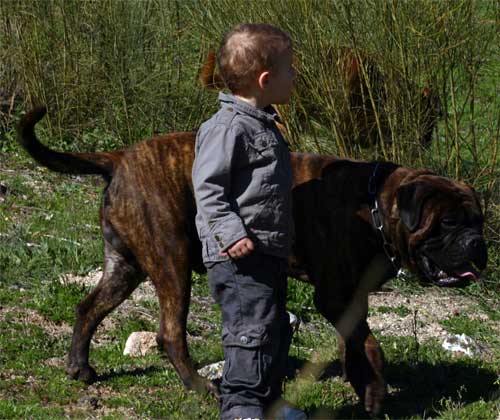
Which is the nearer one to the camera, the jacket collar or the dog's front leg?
the jacket collar

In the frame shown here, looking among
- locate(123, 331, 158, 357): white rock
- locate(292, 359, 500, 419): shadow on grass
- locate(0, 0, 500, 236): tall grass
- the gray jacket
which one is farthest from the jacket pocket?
locate(0, 0, 500, 236): tall grass

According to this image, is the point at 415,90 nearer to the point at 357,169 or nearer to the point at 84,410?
the point at 357,169

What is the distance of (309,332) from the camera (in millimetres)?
6801

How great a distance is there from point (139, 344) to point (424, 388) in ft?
5.31

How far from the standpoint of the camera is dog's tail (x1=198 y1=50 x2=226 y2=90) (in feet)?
32.6

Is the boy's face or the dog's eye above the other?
the boy's face

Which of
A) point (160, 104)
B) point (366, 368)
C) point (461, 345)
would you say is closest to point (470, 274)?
point (366, 368)

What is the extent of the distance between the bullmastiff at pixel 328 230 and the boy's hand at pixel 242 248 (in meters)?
1.15

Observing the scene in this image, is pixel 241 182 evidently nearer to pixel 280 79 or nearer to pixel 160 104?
pixel 280 79

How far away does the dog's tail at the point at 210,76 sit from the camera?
9938mm

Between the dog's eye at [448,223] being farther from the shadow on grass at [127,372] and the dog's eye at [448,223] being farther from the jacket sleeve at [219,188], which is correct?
the shadow on grass at [127,372]

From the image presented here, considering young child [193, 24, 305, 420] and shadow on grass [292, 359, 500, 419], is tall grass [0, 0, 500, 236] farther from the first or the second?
young child [193, 24, 305, 420]

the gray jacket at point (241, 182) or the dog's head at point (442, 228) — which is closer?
the gray jacket at point (241, 182)

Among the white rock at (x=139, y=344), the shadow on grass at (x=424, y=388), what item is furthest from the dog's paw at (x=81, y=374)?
the shadow on grass at (x=424, y=388)
